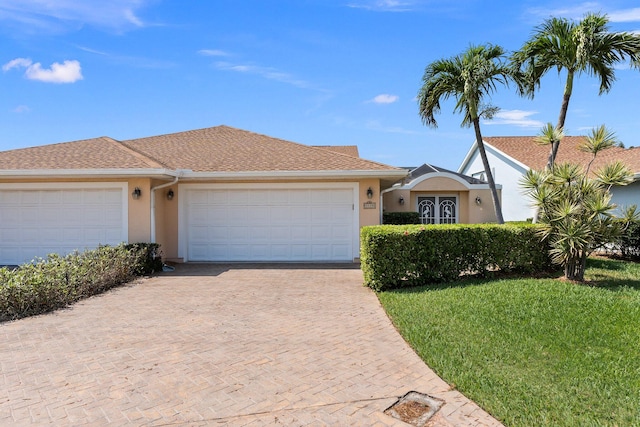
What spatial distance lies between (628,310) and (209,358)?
598 centimetres

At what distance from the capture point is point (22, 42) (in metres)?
13.1

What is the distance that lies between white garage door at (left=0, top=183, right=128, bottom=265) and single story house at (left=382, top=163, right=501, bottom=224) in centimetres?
1284

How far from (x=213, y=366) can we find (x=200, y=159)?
33.7ft

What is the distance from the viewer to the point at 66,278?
8016 mm

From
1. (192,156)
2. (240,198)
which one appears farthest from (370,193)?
(192,156)

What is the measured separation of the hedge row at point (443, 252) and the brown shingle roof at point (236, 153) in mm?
3726

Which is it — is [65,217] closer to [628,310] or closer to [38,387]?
[38,387]

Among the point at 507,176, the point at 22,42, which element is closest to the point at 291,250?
the point at 22,42

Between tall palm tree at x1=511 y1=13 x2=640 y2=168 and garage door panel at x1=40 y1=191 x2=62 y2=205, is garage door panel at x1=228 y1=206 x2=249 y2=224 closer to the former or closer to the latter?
garage door panel at x1=40 y1=191 x2=62 y2=205

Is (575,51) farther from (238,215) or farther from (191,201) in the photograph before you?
(191,201)

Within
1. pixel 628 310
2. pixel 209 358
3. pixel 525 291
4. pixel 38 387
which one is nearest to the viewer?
pixel 38 387

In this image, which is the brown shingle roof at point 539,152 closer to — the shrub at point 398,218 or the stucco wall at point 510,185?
the stucco wall at point 510,185

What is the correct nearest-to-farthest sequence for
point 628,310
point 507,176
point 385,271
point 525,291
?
1. point 628,310
2. point 525,291
3. point 385,271
4. point 507,176

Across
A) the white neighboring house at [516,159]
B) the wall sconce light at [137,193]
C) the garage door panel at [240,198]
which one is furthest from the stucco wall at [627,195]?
the wall sconce light at [137,193]
